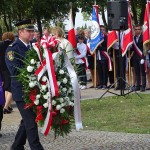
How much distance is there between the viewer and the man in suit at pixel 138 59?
1785 centimetres

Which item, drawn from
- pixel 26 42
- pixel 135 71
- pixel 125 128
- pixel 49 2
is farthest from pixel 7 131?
pixel 49 2

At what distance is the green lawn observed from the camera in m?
11.1

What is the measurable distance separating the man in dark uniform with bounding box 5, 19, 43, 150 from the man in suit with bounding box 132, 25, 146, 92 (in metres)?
10.0

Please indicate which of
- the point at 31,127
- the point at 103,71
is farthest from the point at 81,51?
the point at 31,127

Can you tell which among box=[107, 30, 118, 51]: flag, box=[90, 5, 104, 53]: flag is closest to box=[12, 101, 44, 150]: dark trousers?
box=[107, 30, 118, 51]: flag

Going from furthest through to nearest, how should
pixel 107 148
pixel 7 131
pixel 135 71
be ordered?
pixel 135 71, pixel 7 131, pixel 107 148

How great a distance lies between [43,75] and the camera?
761cm

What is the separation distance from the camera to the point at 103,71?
1948cm

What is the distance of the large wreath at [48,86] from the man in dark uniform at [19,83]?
0.14 metres

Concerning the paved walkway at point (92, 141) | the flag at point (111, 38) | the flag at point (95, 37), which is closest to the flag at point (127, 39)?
the flag at point (111, 38)

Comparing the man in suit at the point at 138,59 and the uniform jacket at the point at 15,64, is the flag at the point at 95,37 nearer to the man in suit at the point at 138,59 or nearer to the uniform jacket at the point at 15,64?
the man in suit at the point at 138,59

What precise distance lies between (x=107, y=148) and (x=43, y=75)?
188cm

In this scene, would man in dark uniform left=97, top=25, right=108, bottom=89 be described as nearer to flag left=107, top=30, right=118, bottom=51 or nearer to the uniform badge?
flag left=107, top=30, right=118, bottom=51

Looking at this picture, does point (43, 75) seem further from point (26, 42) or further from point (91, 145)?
point (91, 145)
